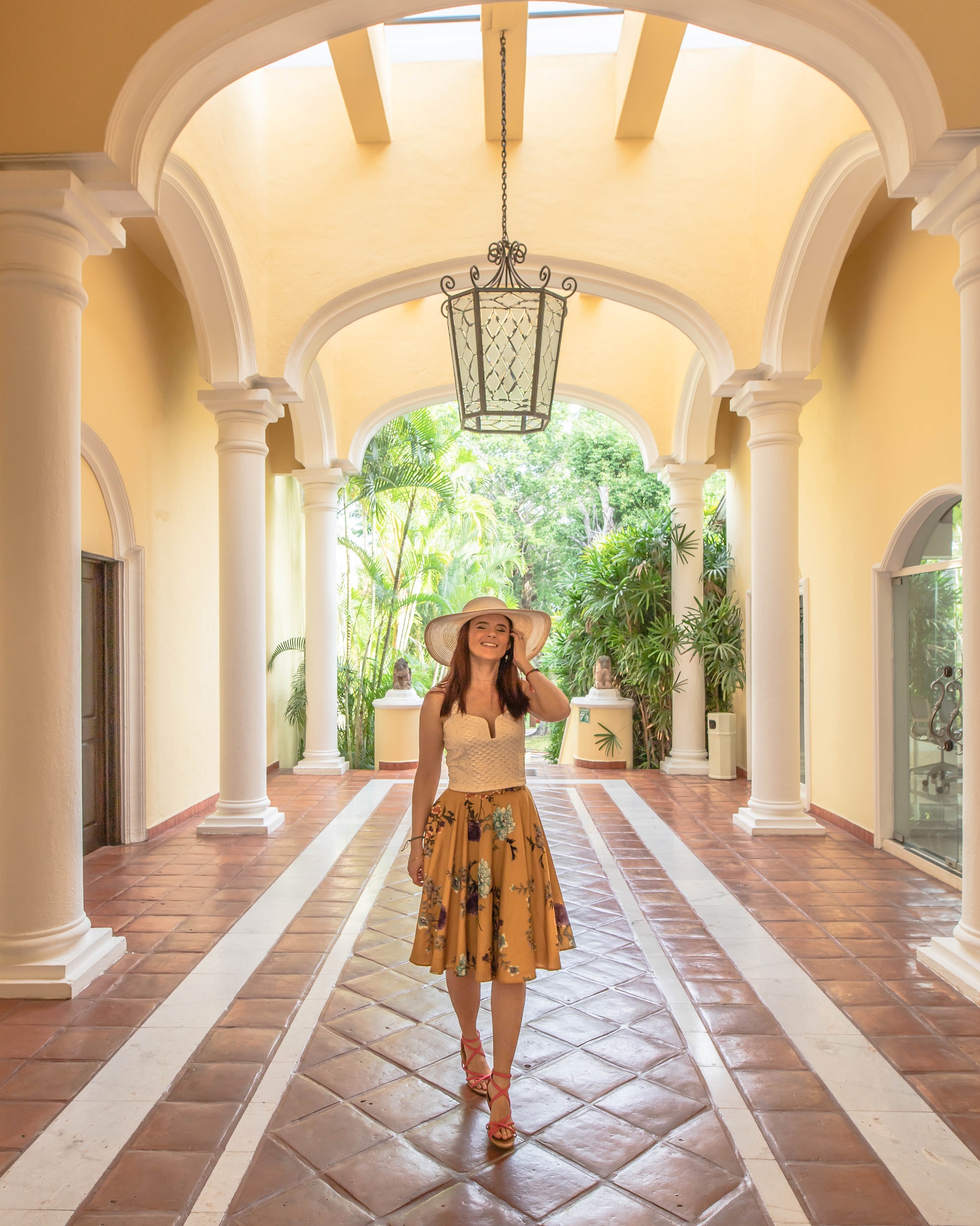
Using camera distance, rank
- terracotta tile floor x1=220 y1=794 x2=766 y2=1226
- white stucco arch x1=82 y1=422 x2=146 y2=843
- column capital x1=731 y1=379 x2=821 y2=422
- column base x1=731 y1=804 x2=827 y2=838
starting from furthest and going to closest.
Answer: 1. column capital x1=731 y1=379 x2=821 y2=422
2. column base x1=731 y1=804 x2=827 y2=838
3. white stucco arch x1=82 y1=422 x2=146 y2=843
4. terracotta tile floor x1=220 y1=794 x2=766 y2=1226

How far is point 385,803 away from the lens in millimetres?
9875

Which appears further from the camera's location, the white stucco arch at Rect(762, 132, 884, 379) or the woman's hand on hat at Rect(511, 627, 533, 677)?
the white stucco arch at Rect(762, 132, 884, 379)

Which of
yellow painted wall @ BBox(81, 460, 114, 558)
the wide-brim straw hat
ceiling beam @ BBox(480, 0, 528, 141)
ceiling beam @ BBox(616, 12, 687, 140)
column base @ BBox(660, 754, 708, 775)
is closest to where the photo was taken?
the wide-brim straw hat

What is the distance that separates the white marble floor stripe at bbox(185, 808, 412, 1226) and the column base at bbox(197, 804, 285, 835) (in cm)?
267

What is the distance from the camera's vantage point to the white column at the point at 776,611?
8211 millimetres

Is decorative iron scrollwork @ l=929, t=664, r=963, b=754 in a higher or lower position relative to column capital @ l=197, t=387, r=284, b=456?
lower

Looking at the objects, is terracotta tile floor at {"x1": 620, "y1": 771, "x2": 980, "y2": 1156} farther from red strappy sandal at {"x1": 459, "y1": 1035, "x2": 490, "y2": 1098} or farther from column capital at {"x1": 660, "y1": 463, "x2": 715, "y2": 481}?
column capital at {"x1": 660, "y1": 463, "x2": 715, "y2": 481}

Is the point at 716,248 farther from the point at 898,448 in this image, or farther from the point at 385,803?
the point at 385,803

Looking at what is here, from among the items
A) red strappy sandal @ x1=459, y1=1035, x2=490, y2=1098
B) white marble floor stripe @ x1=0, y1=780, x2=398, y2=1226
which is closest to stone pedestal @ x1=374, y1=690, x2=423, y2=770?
white marble floor stripe @ x1=0, y1=780, x2=398, y2=1226

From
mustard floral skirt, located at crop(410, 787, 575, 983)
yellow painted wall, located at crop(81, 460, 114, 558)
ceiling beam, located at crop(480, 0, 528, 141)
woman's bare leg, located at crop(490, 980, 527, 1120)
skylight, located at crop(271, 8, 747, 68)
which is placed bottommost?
woman's bare leg, located at crop(490, 980, 527, 1120)

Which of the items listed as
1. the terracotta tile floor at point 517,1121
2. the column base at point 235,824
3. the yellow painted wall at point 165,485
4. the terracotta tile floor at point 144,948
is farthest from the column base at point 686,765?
the terracotta tile floor at point 517,1121

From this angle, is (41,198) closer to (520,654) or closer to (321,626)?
(520,654)

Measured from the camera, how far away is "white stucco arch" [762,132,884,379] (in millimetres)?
6816

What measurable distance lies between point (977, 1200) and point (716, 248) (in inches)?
298
